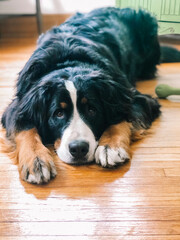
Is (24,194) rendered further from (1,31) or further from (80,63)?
(1,31)

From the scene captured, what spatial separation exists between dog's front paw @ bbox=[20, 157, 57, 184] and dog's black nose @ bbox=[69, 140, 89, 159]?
13 cm

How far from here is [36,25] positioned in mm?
5215

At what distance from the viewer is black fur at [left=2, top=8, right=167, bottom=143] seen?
1873 mm

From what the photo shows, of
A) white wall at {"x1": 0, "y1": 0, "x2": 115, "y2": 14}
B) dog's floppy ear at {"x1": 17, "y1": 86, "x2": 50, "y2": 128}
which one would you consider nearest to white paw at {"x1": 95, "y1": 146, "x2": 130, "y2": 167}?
dog's floppy ear at {"x1": 17, "y1": 86, "x2": 50, "y2": 128}

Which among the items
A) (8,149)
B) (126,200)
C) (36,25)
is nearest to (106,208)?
(126,200)

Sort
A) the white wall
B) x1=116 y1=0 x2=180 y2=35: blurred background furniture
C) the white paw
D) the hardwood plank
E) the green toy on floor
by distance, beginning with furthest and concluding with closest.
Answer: the white wall
x1=116 y1=0 x2=180 y2=35: blurred background furniture
the green toy on floor
the white paw
the hardwood plank

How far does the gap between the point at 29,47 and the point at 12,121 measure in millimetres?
2663

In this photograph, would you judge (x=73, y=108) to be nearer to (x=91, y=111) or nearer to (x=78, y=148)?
(x=91, y=111)

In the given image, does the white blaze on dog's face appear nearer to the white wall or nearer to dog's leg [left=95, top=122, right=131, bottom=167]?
dog's leg [left=95, top=122, right=131, bottom=167]

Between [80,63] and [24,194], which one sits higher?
[80,63]

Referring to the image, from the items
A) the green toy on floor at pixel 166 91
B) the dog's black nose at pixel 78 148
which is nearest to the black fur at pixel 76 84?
the dog's black nose at pixel 78 148

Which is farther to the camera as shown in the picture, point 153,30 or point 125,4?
point 125,4

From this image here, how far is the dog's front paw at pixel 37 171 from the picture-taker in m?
1.62

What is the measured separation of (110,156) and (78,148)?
6.6 inches
